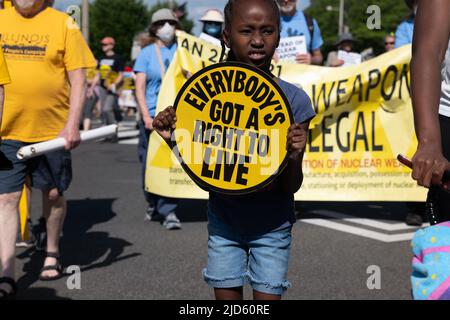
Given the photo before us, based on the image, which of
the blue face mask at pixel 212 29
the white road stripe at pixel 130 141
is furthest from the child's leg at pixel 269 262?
the white road stripe at pixel 130 141

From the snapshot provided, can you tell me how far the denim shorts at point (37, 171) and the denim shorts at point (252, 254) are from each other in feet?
6.82

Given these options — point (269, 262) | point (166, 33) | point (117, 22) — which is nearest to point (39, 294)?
point (269, 262)

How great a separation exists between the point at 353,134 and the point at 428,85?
524 cm

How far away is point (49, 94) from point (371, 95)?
3450 mm

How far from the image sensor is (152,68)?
23.7 ft

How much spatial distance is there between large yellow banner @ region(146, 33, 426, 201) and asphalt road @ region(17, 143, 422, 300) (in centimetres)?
32

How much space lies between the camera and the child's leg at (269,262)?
2969mm

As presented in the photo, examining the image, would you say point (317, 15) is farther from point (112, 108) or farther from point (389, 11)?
point (112, 108)

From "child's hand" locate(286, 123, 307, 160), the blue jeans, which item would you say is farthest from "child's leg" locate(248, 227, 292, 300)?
the blue jeans

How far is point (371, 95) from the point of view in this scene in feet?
23.9

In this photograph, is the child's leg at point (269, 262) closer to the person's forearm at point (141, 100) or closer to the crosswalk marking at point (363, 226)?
the crosswalk marking at point (363, 226)

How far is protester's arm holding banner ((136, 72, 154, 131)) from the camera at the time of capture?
7102 mm

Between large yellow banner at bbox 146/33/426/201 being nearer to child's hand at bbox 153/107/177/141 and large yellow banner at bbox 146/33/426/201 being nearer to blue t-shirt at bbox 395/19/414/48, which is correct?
blue t-shirt at bbox 395/19/414/48
